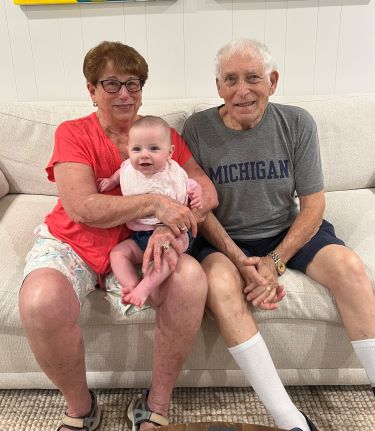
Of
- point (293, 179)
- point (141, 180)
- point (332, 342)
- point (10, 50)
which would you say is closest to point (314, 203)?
point (293, 179)

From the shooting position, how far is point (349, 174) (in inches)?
77.9

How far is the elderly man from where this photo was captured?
1293 mm

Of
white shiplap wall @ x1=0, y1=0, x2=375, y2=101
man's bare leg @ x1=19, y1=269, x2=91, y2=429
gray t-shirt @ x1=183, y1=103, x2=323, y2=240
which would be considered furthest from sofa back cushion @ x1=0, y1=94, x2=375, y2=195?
man's bare leg @ x1=19, y1=269, x2=91, y2=429

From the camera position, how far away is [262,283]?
134 cm

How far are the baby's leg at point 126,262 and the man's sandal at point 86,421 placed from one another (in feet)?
1.44

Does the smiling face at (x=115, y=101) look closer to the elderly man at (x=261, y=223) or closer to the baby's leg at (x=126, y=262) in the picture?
the elderly man at (x=261, y=223)

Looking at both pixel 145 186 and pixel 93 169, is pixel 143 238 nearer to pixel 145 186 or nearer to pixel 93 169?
pixel 145 186

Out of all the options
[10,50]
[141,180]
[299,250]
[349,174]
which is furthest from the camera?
[10,50]

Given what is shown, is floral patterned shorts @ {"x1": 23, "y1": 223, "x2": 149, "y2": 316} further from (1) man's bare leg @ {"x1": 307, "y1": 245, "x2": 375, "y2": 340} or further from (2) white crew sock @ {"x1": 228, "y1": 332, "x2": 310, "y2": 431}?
(1) man's bare leg @ {"x1": 307, "y1": 245, "x2": 375, "y2": 340}

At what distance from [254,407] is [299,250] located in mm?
568

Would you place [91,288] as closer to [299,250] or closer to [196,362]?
[196,362]

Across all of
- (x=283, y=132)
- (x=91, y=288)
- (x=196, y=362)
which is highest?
(x=283, y=132)

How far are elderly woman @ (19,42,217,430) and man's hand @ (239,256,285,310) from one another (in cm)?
18

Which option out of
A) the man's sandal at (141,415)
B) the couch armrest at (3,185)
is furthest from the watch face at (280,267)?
the couch armrest at (3,185)
